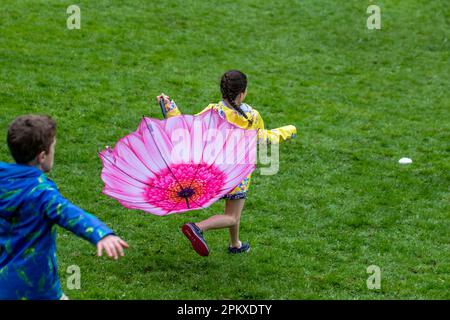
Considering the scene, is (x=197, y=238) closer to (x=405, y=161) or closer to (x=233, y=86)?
(x=233, y=86)

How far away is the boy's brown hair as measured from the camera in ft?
14.8

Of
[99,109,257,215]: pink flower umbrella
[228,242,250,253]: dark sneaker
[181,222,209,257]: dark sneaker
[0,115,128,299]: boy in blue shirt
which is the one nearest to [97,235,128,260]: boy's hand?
[0,115,128,299]: boy in blue shirt

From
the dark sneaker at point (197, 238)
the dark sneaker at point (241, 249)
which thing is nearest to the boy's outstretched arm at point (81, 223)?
the dark sneaker at point (197, 238)

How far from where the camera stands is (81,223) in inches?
170

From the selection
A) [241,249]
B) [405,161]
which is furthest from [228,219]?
[405,161]

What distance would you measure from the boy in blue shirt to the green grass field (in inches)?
78.4

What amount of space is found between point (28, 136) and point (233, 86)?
10.4 feet

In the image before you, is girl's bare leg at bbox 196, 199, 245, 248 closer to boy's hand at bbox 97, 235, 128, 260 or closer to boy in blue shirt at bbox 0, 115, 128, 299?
boy in blue shirt at bbox 0, 115, 128, 299

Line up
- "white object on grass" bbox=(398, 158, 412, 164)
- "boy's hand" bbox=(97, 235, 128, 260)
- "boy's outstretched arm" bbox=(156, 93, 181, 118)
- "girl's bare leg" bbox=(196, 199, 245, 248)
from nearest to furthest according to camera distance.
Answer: "boy's hand" bbox=(97, 235, 128, 260)
"girl's bare leg" bbox=(196, 199, 245, 248)
"boy's outstretched arm" bbox=(156, 93, 181, 118)
"white object on grass" bbox=(398, 158, 412, 164)

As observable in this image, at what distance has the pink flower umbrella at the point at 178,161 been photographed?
6594 mm

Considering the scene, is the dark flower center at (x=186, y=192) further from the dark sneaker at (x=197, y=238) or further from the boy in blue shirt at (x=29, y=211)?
the boy in blue shirt at (x=29, y=211)

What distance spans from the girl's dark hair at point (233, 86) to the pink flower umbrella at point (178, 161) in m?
0.45
